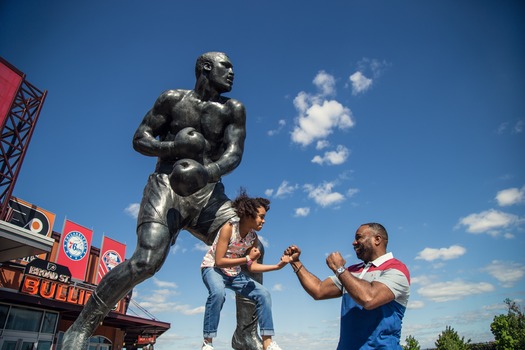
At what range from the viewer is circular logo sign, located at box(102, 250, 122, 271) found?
25.9 meters

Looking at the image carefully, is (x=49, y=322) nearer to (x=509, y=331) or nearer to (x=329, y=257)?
(x=329, y=257)

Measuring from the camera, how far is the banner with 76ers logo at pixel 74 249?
72.9 feet

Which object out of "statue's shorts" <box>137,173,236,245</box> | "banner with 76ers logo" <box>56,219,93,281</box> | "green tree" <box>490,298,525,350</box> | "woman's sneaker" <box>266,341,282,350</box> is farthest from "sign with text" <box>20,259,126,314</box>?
"green tree" <box>490,298,525,350</box>

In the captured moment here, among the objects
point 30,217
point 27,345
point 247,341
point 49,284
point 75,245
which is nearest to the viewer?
point 247,341

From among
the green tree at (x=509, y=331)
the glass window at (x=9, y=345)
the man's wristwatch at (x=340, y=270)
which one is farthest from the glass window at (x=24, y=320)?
the green tree at (x=509, y=331)

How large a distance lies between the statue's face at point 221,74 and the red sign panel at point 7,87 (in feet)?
69.6

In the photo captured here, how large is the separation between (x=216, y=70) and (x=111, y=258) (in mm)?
25836

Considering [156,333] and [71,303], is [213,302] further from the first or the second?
[156,333]

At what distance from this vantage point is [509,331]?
37.8 metres

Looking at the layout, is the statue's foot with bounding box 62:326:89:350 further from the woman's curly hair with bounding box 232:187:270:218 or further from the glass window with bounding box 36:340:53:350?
the glass window with bounding box 36:340:53:350

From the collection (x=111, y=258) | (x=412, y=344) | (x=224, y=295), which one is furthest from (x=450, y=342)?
(x=224, y=295)

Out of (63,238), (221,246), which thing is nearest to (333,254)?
(221,246)

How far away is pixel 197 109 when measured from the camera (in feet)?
12.6

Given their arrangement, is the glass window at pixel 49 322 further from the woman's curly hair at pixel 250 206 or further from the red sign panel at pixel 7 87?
the woman's curly hair at pixel 250 206
